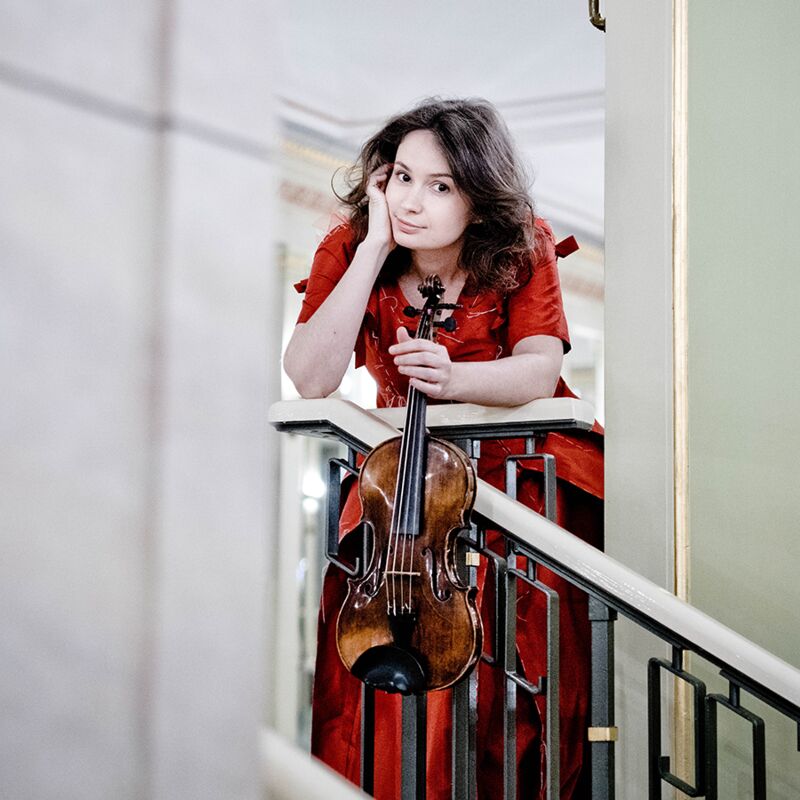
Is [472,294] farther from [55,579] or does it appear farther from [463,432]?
[55,579]

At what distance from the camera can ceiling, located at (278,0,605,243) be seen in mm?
6016

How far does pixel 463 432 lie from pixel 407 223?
55cm

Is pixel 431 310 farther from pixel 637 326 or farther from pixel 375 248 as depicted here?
pixel 637 326

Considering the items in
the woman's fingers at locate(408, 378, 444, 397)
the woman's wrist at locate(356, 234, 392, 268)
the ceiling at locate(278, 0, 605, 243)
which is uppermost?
the ceiling at locate(278, 0, 605, 243)

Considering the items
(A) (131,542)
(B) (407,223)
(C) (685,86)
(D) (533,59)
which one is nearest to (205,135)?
(A) (131,542)

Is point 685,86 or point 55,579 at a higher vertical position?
point 685,86

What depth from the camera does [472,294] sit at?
2574mm

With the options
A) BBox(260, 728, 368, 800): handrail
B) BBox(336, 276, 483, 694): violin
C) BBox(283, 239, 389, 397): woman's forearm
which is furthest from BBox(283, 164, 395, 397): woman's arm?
BBox(260, 728, 368, 800): handrail

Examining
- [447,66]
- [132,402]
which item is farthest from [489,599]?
[447,66]

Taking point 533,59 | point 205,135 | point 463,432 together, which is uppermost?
point 533,59

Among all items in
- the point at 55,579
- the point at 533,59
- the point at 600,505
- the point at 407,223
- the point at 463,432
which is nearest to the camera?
the point at 55,579

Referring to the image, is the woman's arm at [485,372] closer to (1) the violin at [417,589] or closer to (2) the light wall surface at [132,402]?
(1) the violin at [417,589]

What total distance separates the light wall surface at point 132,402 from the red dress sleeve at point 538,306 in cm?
194

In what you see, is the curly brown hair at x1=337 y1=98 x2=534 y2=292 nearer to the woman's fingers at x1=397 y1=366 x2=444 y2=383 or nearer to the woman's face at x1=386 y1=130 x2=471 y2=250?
the woman's face at x1=386 y1=130 x2=471 y2=250
